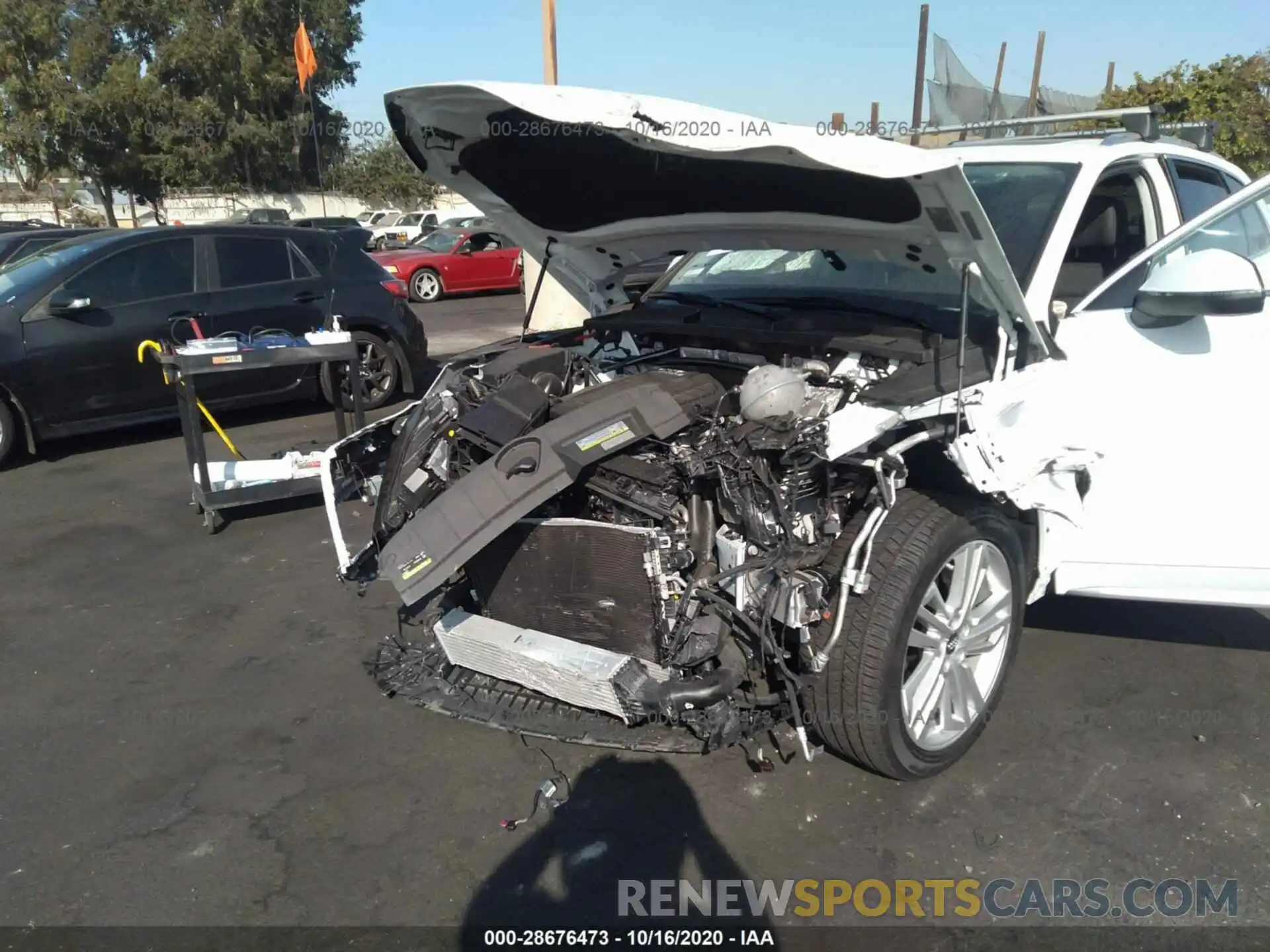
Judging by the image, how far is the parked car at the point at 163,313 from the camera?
6844mm

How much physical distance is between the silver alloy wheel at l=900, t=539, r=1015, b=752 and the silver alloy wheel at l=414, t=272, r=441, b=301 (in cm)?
1703

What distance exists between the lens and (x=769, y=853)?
2.71 metres

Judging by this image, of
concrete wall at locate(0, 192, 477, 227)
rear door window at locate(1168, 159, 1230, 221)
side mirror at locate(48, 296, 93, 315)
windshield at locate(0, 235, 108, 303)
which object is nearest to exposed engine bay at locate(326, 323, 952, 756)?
rear door window at locate(1168, 159, 1230, 221)

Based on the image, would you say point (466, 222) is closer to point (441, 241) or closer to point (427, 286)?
point (441, 241)

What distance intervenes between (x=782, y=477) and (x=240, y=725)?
2234 mm

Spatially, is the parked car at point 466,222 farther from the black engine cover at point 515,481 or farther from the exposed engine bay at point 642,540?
the black engine cover at point 515,481

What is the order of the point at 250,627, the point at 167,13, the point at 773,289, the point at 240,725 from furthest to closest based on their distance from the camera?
the point at 167,13 → the point at 250,627 → the point at 773,289 → the point at 240,725

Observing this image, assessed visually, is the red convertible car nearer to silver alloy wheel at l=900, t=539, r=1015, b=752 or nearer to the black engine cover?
the black engine cover

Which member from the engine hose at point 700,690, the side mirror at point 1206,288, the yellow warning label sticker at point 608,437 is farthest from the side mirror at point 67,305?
the side mirror at point 1206,288

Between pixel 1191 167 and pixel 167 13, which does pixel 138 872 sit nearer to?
pixel 1191 167

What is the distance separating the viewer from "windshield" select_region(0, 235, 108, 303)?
6.99 meters

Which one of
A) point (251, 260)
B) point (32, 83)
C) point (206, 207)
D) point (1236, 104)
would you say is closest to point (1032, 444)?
point (251, 260)

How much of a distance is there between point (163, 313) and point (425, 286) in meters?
11.8

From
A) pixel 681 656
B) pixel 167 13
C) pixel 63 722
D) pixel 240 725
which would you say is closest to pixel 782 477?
pixel 681 656
